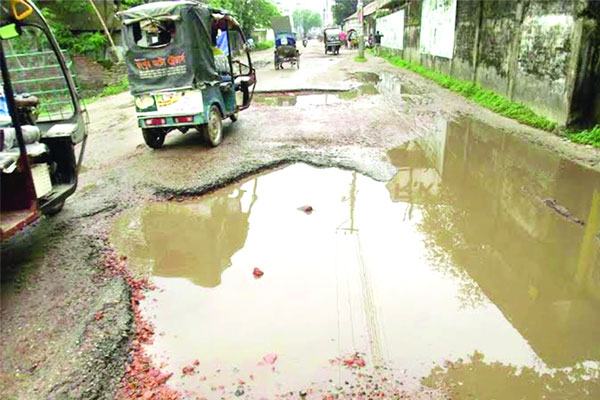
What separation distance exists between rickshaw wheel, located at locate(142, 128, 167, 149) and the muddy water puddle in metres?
2.75

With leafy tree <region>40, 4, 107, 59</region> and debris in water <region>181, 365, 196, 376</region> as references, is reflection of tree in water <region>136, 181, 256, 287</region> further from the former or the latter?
leafy tree <region>40, 4, 107, 59</region>

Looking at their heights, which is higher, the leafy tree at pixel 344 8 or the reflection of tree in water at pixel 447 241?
the leafy tree at pixel 344 8

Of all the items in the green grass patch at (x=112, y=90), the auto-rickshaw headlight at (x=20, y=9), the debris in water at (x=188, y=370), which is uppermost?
the auto-rickshaw headlight at (x=20, y=9)

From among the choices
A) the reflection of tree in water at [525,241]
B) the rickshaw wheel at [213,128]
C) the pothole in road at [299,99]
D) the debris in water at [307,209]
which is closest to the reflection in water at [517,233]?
the reflection of tree in water at [525,241]

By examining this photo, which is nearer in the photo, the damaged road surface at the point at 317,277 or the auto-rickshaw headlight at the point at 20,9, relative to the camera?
the damaged road surface at the point at 317,277

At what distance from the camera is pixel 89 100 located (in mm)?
15969

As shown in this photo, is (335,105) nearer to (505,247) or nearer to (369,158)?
(369,158)

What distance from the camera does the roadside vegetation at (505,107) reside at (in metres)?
7.36

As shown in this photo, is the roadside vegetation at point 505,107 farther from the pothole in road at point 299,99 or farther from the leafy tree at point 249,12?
the leafy tree at point 249,12

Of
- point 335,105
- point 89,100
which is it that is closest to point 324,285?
point 335,105

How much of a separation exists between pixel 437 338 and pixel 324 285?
41.2 inches

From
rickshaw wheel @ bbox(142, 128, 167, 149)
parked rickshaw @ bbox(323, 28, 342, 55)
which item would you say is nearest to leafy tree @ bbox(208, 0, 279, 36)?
parked rickshaw @ bbox(323, 28, 342, 55)

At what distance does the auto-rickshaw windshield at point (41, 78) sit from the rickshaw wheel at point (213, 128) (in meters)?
2.67

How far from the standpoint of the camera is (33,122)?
5.09 meters
